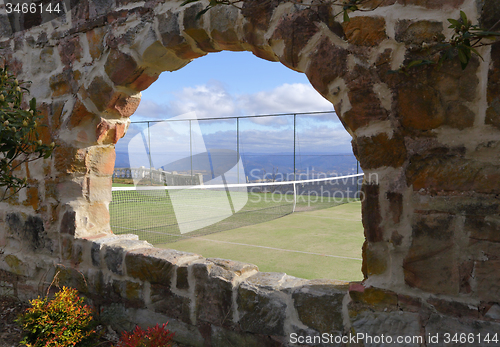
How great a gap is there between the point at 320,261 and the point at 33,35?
149 inches

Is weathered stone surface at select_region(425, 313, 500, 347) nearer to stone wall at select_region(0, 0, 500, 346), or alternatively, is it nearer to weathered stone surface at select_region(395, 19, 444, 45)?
stone wall at select_region(0, 0, 500, 346)

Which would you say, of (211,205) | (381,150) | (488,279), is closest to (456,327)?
(488,279)

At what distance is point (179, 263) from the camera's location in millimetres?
2246

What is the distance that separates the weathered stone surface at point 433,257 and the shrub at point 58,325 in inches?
81.0

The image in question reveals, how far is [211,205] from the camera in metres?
9.84

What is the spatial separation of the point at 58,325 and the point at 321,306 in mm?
1714

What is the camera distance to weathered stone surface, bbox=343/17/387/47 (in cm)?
153

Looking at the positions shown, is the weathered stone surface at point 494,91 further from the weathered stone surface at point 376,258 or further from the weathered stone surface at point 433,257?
the weathered stone surface at point 376,258

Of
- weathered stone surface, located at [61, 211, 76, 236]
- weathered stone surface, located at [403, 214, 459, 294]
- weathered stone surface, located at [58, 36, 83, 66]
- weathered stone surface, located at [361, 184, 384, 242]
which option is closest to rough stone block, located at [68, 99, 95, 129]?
weathered stone surface, located at [58, 36, 83, 66]

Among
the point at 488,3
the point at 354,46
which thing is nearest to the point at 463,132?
the point at 488,3

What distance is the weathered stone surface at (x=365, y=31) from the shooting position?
5.01 feet

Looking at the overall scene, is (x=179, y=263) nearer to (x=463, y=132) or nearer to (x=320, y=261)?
(x=463, y=132)

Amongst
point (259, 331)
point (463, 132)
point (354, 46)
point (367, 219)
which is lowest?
point (259, 331)

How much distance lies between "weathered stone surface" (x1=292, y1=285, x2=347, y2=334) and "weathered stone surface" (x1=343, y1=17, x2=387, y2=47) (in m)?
1.19
